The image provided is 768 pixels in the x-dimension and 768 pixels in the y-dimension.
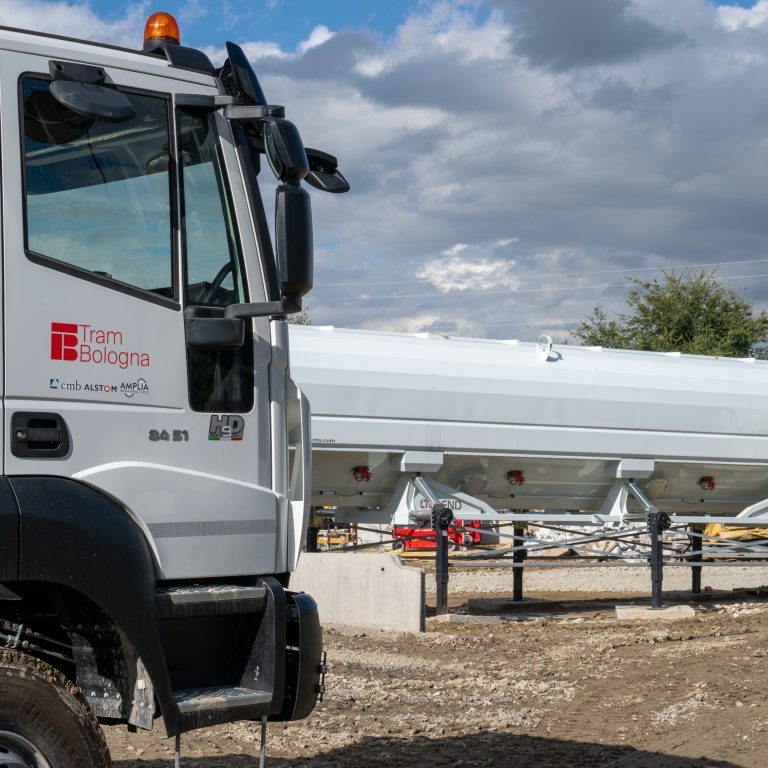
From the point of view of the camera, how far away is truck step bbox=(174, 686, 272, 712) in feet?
14.3

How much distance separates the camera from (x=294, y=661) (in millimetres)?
4816

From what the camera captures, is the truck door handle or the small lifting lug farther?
the small lifting lug

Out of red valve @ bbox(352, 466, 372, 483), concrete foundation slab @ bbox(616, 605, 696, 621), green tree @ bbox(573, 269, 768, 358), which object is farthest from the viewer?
green tree @ bbox(573, 269, 768, 358)

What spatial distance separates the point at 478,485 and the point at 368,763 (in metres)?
8.29

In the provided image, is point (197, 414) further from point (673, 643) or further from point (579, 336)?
point (579, 336)

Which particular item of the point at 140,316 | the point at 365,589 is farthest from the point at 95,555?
the point at 365,589

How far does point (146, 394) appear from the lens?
4449mm

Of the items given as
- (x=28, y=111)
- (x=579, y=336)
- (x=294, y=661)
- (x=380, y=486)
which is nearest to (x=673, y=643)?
(x=380, y=486)

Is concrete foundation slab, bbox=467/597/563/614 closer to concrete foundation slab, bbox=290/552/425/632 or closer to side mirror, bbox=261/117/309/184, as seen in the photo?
concrete foundation slab, bbox=290/552/425/632

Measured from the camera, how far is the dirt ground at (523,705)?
7.16 meters

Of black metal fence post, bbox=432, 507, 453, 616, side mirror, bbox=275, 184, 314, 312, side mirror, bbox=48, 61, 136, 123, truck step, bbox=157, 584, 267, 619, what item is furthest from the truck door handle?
black metal fence post, bbox=432, 507, 453, 616

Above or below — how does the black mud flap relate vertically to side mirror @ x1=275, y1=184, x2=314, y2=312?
below

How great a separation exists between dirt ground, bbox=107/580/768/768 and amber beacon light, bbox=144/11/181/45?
4.23 m

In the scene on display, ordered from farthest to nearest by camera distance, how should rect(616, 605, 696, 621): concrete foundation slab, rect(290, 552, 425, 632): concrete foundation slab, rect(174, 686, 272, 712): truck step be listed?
1. rect(616, 605, 696, 621): concrete foundation slab
2. rect(290, 552, 425, 632): concrete foundation slab
3. rect(174, 686, 272, 712): truck step
